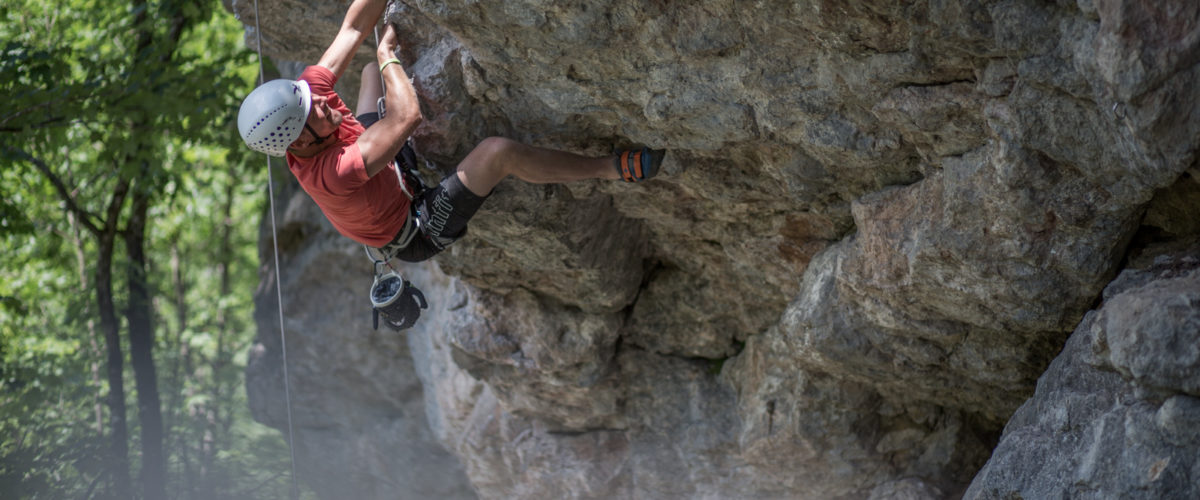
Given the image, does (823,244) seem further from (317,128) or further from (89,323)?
(89,323)

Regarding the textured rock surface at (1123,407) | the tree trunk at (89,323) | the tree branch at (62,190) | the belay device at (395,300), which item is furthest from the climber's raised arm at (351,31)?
the tree trunk at (89,323)

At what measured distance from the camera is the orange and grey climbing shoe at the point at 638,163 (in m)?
4.02

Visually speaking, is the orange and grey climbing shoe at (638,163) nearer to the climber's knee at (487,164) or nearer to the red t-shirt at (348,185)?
the climber's knee at (487,164)

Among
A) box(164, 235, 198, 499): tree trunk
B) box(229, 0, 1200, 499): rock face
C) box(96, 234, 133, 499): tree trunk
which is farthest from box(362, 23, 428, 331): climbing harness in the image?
box(164, 235, 198, 499): tree trunk

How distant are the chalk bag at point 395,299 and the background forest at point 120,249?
10.7ft

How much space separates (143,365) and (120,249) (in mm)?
2913

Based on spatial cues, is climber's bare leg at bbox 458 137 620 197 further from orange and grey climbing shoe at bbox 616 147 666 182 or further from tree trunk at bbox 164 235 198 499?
tree trunk at bbox 164 235 198 499

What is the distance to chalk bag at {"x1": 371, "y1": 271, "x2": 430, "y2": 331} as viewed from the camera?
420 centimetres

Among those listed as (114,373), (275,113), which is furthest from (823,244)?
(114,373)

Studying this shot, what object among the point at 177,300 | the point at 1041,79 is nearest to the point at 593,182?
the point at 1041,79

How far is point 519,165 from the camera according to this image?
3.94m

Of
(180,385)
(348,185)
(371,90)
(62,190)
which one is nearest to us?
(348,185)

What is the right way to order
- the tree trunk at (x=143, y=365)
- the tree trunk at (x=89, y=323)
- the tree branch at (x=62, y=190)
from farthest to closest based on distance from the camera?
the tree trunk at (x=89, y=323) < the tree trunk at (x=143, y=365) < the tree branch at (x=62, y=190)

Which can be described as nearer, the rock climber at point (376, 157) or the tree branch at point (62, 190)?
the rock climber at point (376, 157)
